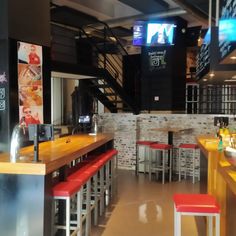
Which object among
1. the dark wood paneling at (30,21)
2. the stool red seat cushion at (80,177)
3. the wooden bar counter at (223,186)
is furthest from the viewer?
the dark wood paneling at (30,21)

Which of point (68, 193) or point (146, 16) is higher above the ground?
point (146, 16)

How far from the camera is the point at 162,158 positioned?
713 centimetres

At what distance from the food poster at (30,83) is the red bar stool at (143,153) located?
348 cm

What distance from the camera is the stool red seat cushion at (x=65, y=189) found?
291 centimetres

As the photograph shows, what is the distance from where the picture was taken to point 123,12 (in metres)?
8.07

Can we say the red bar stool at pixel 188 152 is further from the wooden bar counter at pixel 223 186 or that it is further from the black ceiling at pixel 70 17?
the black ceiling at pixel 70 17

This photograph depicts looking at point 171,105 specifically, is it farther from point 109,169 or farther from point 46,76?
point 46,76

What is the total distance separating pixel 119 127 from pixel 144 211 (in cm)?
350

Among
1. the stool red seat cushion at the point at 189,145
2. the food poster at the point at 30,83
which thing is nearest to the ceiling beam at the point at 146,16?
the stool red seat cushion at the point at 189,145

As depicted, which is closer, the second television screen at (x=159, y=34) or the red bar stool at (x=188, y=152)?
the red bar stool at (x=188, y=152)

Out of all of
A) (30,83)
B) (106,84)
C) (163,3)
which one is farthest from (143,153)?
(30,83)

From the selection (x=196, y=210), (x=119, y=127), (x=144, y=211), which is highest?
(x=119, y=127)

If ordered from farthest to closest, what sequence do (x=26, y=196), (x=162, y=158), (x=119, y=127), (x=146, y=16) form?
1. (x=119, y=127)
2. (x=146, y=16)
3. (x=162, y=158)
4. (x=26, y=196)

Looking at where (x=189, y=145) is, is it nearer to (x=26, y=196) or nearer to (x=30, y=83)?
(x=30, y=83)
